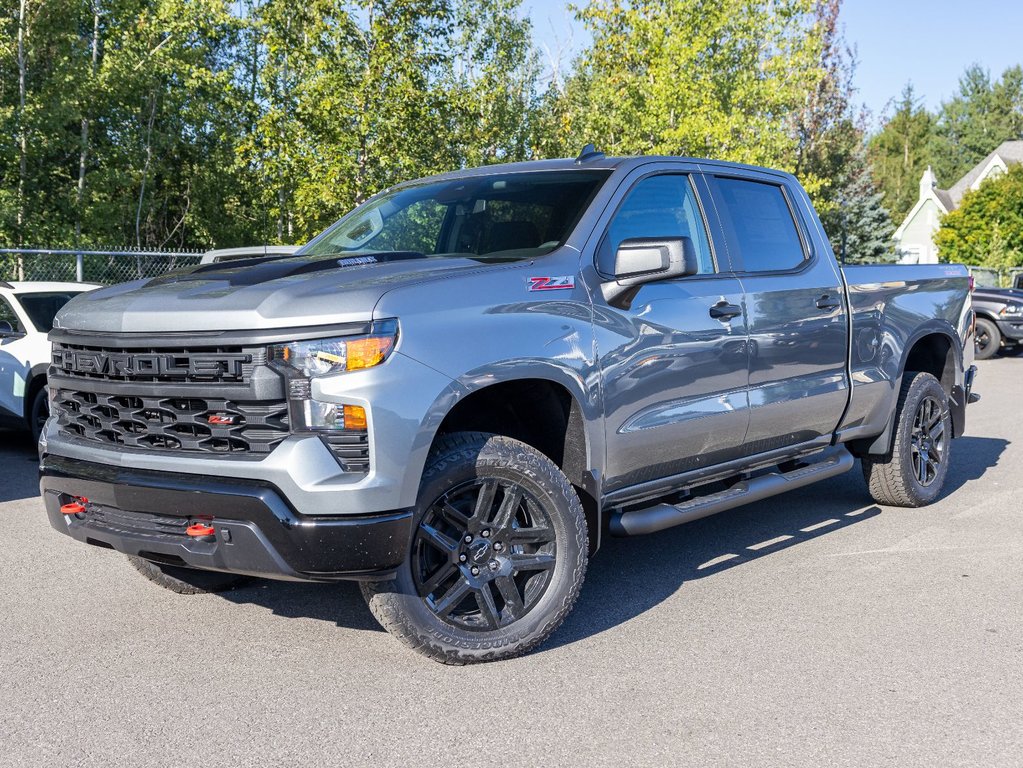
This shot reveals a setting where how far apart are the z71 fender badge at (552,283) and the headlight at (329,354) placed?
82 centimetres

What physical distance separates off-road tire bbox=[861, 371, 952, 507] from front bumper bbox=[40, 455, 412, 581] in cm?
392

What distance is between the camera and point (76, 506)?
4082 millimetres

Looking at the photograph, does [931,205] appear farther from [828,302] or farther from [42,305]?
[828,302]

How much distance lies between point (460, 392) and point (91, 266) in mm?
12305

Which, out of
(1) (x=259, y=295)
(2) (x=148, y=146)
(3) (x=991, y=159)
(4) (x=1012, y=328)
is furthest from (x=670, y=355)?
(3) (x=991, y=159)

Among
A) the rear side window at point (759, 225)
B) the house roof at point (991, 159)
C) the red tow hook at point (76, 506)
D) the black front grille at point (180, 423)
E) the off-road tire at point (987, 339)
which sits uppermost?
the house roof at point (991, 159)

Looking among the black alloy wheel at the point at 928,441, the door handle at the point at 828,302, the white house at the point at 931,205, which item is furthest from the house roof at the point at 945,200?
the door handle at the point at 828,302

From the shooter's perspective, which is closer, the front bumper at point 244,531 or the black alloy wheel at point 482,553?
the front bumper at point 244,531

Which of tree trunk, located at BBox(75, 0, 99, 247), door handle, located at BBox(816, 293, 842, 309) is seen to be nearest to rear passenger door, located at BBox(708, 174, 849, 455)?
door handle, located at BBox(816, 293, 842, 309)

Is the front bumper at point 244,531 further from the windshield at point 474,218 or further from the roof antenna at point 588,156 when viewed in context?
the roof antenna at point 588,156

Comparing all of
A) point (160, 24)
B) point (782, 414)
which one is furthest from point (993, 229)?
point (782, 414)

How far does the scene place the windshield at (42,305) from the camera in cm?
915

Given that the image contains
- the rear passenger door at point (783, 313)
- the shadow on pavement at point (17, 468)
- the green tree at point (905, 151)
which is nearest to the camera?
the rear passenger door at point (783, 313)

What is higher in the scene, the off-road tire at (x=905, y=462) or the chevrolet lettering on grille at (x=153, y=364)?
the chevrolet lettering on grille at (x=153, y=364)
